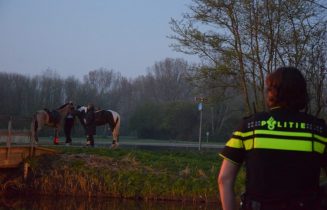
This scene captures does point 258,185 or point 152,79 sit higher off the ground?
point 152,79

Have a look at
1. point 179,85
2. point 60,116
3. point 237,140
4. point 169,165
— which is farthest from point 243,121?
point 179,85

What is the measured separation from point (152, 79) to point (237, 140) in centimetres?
7091

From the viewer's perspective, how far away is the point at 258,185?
3.22m

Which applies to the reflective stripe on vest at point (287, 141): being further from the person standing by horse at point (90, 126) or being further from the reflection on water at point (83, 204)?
the person standing by horse at point (90, 126)

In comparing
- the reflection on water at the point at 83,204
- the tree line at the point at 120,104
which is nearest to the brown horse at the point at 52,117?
the reflection on water at the point at 83,204

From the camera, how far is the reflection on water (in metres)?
16.0

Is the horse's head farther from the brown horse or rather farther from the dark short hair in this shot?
the dark short hair

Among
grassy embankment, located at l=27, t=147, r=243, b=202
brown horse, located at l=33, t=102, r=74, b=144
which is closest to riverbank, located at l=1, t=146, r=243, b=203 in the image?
grassy embankment, located at l=27, t=147, r=243, b=202

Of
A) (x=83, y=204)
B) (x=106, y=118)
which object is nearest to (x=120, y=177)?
(x=83, y=204)

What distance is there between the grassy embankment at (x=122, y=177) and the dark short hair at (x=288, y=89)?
14.0 m

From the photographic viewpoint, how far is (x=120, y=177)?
1853 centimetres

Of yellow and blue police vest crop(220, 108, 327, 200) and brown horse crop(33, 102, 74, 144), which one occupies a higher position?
brown horse crop(33, 102, 74, 144)

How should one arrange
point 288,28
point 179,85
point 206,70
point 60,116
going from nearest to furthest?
point 288,28 < point 206,70 < point 60,116 < point 179,85

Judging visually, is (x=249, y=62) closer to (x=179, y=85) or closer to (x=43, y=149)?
(x=43, y=149)
